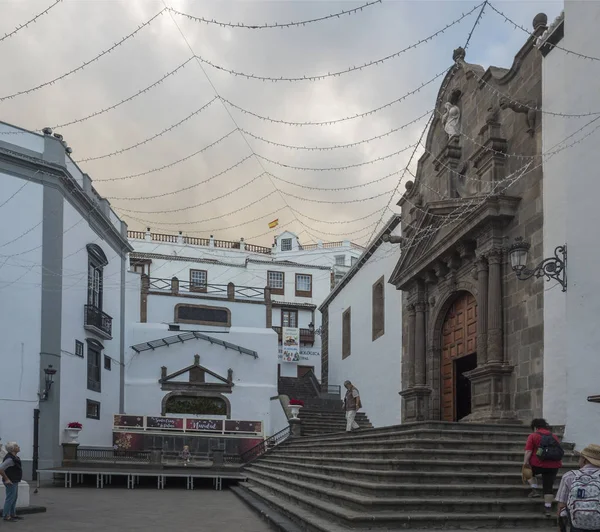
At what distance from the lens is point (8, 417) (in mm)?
17344

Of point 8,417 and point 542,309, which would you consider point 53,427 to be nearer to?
point 8,417

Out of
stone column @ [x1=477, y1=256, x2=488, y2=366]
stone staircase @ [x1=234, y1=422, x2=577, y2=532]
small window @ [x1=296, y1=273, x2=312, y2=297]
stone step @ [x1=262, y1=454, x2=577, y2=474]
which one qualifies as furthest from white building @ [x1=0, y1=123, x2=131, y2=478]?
small window @ [x1=296, y1=273, x2=312, y2=297]

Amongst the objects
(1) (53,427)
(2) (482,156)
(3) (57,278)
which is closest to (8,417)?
(1) (53,427)

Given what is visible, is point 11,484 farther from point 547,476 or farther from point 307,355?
point 307,355

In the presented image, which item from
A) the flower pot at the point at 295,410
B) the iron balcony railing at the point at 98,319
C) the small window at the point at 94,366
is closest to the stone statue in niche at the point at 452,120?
the flower pot at the point at 295,410

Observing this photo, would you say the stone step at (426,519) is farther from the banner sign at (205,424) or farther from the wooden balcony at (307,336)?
the wooden balcony at (307,336)

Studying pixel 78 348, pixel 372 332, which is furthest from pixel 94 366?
pixel 372 332

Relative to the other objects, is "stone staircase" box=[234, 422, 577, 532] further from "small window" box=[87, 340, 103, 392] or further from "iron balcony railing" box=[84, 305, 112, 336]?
"small window" box=[87, 340, 103, 392]

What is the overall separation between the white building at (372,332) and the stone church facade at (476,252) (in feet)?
4.64

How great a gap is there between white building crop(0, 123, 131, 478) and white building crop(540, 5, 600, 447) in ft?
36.8

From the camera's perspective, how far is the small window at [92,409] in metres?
21.2

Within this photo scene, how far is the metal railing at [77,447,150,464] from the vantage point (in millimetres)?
19188

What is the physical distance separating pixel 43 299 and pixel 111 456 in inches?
192

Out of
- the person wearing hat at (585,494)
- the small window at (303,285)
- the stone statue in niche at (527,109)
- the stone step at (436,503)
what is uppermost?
the stone statue in niche at (527,109)
